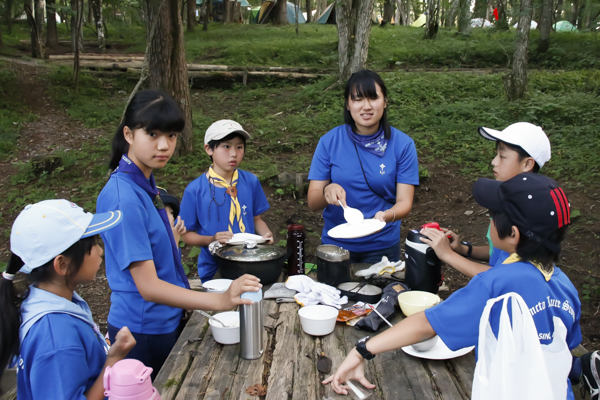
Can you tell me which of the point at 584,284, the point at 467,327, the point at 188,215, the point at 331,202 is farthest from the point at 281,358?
the point at 584,284

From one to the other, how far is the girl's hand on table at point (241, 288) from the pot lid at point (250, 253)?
57 cm

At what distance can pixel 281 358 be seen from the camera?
1945 millimetres

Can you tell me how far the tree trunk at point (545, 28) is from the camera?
13.4 m

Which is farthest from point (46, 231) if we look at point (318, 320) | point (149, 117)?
point (318, 320)

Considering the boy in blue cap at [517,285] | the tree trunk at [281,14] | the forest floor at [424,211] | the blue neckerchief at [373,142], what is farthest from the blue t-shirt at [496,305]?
the tree trunk at [281,14]

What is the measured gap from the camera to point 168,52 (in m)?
6.59

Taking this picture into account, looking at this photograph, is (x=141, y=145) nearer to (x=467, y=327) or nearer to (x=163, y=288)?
(x=163, y=288)

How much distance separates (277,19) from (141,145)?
2460 centimetres

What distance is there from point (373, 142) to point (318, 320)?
52.0 inches

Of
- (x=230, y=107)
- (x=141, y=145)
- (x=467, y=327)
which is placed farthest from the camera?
(x=230, y=107)

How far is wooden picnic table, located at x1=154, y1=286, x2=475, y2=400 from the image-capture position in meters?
1.71

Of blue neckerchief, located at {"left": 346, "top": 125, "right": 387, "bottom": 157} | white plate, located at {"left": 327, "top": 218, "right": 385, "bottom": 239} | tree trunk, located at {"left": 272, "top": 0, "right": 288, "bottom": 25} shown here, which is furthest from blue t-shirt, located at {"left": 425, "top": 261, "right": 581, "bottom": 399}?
tree trunk, located at {"left": 272, "top": 0, "right": 288, "bottom": 25}

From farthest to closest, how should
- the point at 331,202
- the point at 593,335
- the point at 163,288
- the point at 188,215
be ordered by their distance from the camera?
the point at 593,335 < the point at 188,215 < the point at 331,202 < the point at 163,288

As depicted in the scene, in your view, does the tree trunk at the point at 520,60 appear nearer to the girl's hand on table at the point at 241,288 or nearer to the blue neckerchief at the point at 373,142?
the blue neckerchief at the point at 373,142
